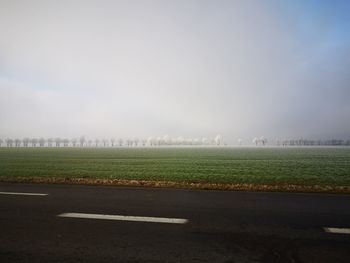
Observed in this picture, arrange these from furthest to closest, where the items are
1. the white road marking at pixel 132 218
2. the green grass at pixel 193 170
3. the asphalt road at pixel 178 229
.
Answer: the green grass at pixel 193 170 → the white road marking at pixel 132 218 → the asphalt road at pixel 178 229

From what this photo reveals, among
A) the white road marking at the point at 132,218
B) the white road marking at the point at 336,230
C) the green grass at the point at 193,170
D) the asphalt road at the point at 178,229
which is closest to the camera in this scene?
the asphalt road at the point at 178,229

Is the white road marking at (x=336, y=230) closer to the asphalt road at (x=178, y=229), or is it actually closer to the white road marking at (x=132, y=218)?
the asphalt road at (x=178, y=229)

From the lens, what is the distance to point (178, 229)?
6195 mm

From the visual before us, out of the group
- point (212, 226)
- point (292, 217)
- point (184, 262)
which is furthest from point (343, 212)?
point (184, 262)

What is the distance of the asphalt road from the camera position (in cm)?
486

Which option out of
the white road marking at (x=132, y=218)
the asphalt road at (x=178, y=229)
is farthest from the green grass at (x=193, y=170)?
the white road marking at (x=132, y=218)

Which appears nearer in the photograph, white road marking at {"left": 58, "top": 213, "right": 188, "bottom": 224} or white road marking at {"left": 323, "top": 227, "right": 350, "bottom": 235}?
white road marking at {"left": 323, "top": 227, "right": 350, "bottom": 235}

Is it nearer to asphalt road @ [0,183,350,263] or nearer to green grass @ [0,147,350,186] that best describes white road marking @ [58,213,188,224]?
asphalt road @ [0,183,350,263]

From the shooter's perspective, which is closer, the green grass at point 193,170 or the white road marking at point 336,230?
the white road marking at point 336,230

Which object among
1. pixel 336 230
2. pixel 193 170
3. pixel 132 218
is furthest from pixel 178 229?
pixel 193 170

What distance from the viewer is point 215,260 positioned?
4.65 metres

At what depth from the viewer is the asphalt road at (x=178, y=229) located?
191 inches

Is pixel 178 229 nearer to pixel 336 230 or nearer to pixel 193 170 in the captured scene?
pixel 336 230

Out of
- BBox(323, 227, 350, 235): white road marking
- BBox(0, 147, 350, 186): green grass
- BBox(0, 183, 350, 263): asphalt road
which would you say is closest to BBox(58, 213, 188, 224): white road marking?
BBox(0, 183, 350, 263): asphalt road
